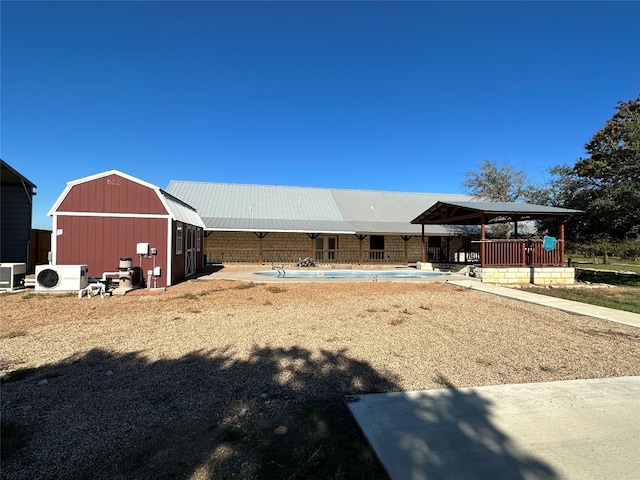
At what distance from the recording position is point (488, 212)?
49.0 feet

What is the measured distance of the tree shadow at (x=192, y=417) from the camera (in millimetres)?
2449

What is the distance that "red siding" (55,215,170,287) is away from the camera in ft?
37.7

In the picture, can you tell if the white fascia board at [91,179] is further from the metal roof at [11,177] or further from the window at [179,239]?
the metal roof at [11,177]

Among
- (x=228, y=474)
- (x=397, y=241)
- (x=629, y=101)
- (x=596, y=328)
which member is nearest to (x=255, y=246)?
(x=397, y=241)

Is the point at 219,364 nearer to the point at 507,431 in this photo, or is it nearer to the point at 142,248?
the point at 507,431

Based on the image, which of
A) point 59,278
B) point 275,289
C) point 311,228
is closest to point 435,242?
point 311,228

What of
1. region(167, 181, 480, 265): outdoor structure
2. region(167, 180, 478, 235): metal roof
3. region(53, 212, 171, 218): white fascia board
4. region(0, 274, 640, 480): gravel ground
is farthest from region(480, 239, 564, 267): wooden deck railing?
region(53, 212, 171, 218): white fascia board

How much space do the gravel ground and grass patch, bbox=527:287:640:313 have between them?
7.52 feet

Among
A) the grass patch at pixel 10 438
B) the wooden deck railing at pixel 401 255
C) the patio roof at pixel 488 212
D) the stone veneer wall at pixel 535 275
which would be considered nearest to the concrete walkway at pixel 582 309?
the stone veneer wall at pixel 535 275

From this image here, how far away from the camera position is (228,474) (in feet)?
7.68

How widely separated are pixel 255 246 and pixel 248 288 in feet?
38.6

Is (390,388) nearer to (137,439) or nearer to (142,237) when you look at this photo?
(137,439)

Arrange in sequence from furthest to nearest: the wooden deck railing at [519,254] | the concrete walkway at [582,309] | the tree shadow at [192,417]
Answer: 1. the wooden deck railing at [519,254]
2. the concrete walkway at [582,309]
3. the tree shadow at [192,417]

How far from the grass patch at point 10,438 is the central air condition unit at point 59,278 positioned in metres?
8.60
